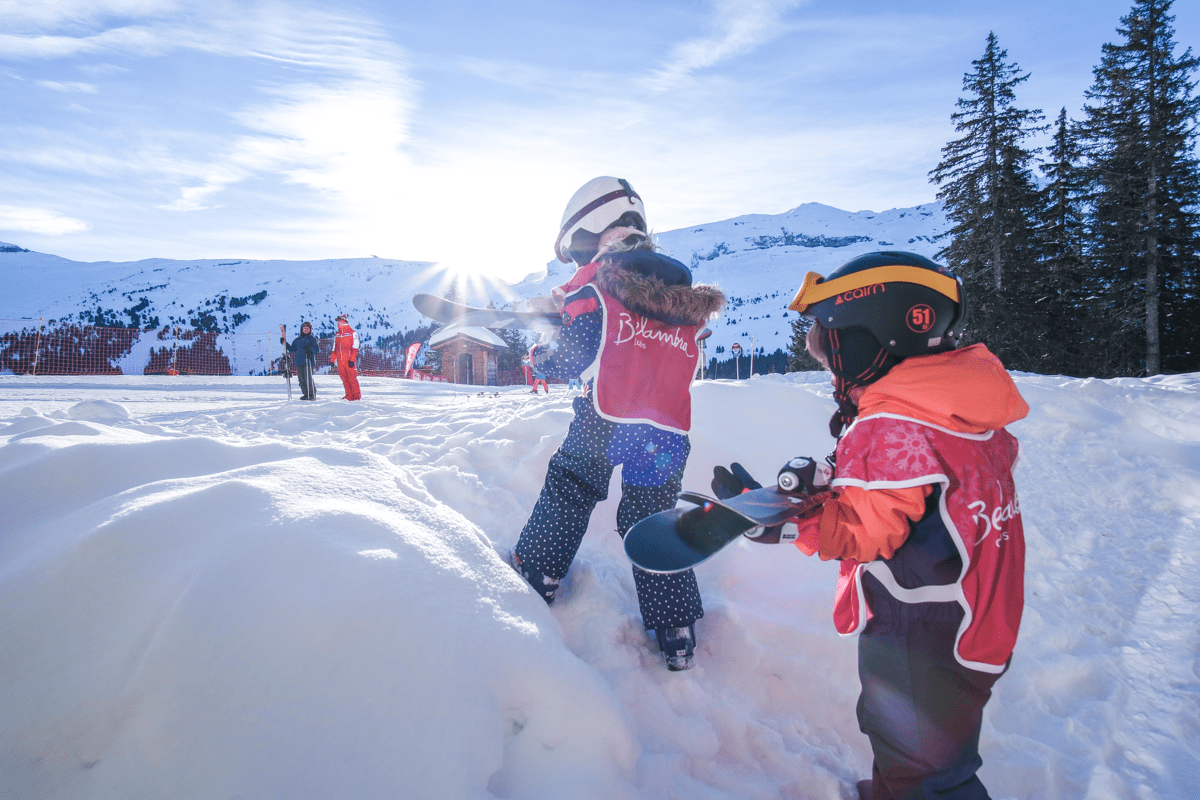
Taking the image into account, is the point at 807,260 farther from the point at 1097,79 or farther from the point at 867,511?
the point at 867,511

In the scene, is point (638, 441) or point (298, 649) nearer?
point (298, 649)

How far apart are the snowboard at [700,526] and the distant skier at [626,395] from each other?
756 millimetres

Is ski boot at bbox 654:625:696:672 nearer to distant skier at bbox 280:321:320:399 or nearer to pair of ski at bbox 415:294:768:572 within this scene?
pair of ski at bbox 415:294:768:572

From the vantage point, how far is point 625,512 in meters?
2.29

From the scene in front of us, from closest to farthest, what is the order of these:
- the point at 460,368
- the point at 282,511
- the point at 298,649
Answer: the point at 298,649, the point at 282,511, the point at 460,368

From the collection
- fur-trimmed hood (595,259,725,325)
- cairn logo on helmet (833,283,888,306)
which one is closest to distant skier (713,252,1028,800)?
cairn logo on helmet (833,283,888,306)

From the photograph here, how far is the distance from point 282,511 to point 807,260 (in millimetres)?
144436

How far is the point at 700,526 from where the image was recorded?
1.33 metres

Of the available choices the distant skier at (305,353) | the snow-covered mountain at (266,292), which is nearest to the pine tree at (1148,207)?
the distant skier at (305,353)

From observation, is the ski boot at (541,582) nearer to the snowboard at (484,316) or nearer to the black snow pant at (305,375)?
the snowboard at (484,316)

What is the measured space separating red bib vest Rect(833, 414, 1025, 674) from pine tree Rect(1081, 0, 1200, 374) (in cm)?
2335

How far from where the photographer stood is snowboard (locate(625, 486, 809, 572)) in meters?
1.28

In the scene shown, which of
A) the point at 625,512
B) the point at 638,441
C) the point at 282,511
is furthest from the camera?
the point at 625,512

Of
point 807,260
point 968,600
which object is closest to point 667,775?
point 968,600
